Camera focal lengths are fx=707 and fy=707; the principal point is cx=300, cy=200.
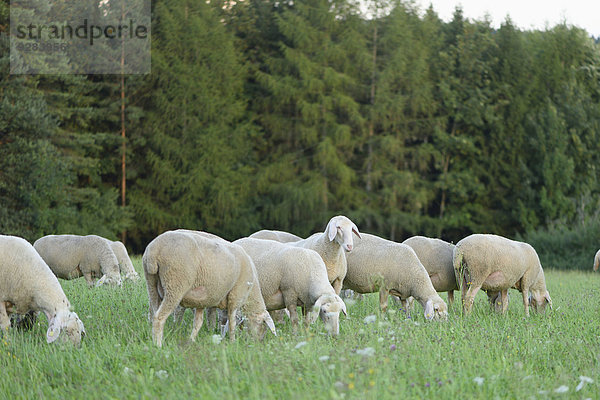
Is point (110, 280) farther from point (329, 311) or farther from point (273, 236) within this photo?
point (329, 311)

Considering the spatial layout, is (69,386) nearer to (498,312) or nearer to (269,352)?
(269,352)

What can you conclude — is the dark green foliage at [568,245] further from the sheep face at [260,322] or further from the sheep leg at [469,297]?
the sheep face at [260,322]

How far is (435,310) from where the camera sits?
9320 mm

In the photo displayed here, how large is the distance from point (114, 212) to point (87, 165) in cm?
211

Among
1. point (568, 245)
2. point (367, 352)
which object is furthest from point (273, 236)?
point (568, 245)

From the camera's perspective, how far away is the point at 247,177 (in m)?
31.6

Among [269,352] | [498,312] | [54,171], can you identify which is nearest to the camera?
[269,352]

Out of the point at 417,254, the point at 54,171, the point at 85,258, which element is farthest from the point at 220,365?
the point at 54,171

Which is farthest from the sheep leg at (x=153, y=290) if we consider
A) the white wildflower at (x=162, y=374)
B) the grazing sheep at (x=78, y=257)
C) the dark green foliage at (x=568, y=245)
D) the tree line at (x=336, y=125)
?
the dark green foliage at (x=568, y=245)

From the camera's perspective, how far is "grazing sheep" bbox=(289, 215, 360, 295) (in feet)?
31.1

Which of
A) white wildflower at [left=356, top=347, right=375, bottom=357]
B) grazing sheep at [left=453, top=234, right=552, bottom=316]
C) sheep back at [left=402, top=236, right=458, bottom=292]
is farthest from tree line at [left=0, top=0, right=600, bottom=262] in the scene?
white wildflower at [left=356, top=347, right=375, bottom=357]

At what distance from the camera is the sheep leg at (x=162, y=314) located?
23.0 feet

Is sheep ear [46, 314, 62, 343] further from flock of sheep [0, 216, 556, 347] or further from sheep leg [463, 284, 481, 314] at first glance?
sheep leg [463, 284, 481, 314]

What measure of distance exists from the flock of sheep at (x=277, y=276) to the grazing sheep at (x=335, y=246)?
0.01 meters
